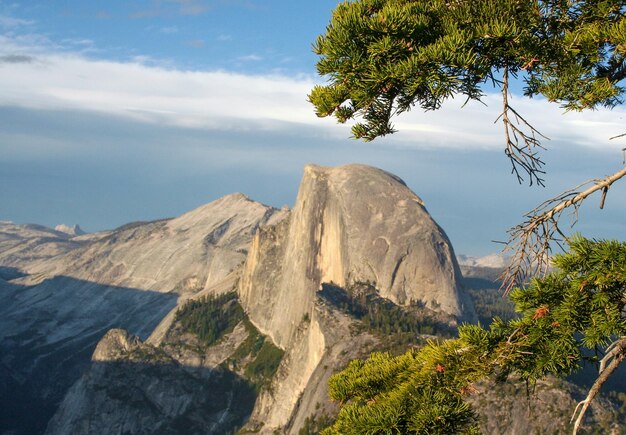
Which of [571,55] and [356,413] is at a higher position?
[571,55]

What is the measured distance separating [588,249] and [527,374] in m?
2.38

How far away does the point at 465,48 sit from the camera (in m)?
12.5

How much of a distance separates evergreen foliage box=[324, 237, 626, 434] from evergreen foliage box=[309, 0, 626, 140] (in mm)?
3504

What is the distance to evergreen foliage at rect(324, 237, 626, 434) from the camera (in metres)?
11.2

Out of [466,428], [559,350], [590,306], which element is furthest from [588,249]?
[466,428]

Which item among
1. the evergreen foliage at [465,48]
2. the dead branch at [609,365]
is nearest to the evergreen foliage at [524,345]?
the dead branch at [609,365]

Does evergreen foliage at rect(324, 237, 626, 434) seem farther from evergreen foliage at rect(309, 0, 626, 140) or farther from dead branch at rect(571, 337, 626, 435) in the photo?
evergreen foliage at rect(309, 0, 626, 140)

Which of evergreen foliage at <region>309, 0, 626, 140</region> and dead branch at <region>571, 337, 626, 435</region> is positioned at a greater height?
evergreen foliage at <region>309, 0, 626, 140</region>

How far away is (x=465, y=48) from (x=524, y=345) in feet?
17.5

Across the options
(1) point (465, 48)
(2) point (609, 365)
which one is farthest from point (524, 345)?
(1) point (465, 48)

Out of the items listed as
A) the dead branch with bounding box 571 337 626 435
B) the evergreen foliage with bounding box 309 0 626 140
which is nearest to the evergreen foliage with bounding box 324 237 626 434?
the dead branch with bounding box 571 337 626 435

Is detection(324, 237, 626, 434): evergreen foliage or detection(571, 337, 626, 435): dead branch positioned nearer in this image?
detection(324, 237, 626, 434): evergreen foliage

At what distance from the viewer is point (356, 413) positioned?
11.5m

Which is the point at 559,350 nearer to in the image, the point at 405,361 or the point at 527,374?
the point at 527,374
